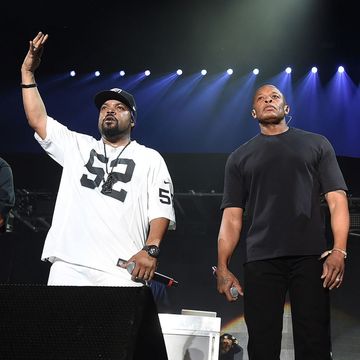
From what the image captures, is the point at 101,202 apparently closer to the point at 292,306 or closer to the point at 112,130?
the point at 112,130

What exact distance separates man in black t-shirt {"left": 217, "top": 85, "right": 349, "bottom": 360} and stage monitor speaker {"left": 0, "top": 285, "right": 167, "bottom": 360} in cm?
95

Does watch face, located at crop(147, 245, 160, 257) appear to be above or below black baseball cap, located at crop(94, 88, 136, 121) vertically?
below

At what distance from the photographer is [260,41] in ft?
25.3

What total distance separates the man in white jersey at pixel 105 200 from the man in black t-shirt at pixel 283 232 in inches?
14.7

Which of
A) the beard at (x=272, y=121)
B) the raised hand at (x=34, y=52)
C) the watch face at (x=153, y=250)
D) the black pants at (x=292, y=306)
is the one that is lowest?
the black pants at (x=292, y=306)

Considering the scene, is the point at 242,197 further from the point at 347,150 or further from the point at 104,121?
the point at 347,150

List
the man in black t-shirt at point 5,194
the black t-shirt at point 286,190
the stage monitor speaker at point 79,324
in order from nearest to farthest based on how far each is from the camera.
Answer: the stage monitor speaker at point 79,324, the black t-shirt at point 286,190, the man in black t-shirt at point 5,194

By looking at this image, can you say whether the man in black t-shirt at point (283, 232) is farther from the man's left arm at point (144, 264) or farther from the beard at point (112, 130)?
the beard at point (112, 130)

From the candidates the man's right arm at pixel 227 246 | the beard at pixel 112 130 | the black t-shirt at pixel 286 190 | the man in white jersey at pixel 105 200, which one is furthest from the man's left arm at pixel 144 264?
the beard at pixel 112 130

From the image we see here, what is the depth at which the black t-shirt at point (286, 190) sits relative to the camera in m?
2.44

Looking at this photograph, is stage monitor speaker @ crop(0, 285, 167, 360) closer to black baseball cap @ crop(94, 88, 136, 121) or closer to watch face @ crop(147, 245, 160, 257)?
watch face @ crop(147, 245, 160, 257)

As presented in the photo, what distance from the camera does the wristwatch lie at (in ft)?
8.62

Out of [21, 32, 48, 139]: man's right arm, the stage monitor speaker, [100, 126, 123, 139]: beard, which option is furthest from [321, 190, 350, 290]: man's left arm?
[21, 32, 48, 139]: man's right arm

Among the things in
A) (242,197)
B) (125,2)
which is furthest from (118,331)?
(125,2)
